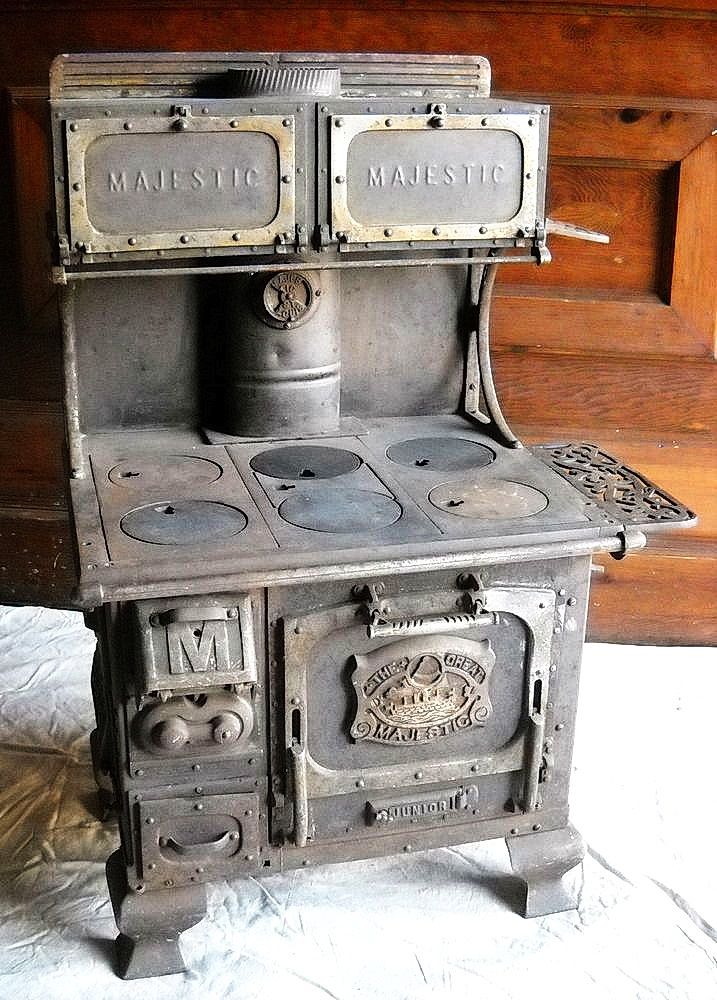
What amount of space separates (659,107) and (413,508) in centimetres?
129

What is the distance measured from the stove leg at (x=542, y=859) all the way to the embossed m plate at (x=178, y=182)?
1.14 meters

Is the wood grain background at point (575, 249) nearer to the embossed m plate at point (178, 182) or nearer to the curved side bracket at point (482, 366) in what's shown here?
the curved side bracket at point (482, 366)

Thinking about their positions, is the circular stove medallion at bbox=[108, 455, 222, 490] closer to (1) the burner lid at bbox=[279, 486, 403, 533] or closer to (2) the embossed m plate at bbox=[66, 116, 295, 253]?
(1) the burner lid at bbox=[279, 486, 403, 533]

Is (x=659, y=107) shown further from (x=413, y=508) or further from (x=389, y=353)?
(x=413, y=508)

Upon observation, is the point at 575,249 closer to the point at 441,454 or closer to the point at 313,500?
the point at 441,454

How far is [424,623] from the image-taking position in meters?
1.87

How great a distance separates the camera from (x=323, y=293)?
7.26 feet

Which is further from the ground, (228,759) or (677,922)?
(228,759)

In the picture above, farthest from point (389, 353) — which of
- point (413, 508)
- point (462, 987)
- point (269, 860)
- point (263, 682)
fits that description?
point (462, 987)

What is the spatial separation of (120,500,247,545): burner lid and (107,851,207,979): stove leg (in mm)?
561

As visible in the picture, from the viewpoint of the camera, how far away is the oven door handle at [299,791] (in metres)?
1.90

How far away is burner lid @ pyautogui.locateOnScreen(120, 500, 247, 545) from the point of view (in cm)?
185

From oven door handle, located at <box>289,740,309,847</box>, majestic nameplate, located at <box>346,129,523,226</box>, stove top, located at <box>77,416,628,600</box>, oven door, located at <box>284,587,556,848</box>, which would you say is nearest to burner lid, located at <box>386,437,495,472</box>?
stove top, located at <box>77,416,628,600</box>

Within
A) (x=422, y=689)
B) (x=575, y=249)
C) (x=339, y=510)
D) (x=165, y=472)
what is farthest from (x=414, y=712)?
(x=575, y=249)
